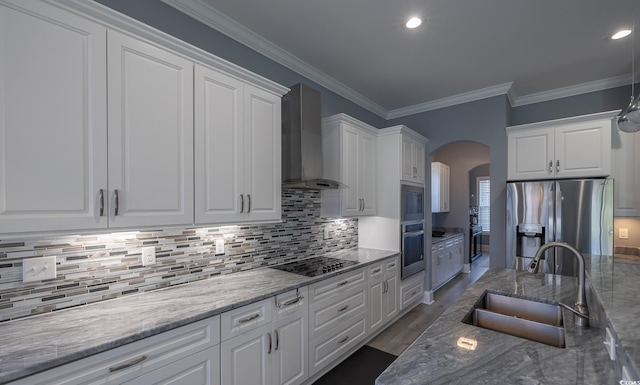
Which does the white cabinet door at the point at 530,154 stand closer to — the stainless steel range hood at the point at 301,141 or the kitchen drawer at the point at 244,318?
the stainless steel range hood at the point at 301,141

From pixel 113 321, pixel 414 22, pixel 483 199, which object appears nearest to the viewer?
pixel 113 321

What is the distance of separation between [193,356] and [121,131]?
124 centimetres

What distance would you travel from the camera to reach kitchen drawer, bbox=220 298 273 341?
5.26ft

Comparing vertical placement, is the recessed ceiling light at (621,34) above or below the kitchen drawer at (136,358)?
above

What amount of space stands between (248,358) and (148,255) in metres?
0.92

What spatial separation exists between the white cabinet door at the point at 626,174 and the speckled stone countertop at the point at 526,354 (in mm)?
2346

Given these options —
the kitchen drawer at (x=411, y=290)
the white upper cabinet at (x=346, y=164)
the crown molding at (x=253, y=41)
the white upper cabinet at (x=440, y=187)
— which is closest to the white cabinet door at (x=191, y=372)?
the white upper cabinet at (x=346, y=164)

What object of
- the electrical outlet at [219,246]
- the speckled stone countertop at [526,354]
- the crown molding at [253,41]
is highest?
the crown molding at [253,41]

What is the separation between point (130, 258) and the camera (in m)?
1.73

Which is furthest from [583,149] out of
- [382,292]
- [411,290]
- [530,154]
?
[382,292]

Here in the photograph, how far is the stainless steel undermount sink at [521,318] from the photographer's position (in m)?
1.34

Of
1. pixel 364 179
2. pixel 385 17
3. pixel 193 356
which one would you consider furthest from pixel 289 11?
pixel 193 356

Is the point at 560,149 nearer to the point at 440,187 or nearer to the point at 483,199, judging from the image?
the point at 440,187

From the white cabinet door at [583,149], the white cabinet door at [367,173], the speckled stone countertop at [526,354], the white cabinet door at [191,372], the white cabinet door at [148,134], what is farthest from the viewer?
the white cabinet door at [367,173]
